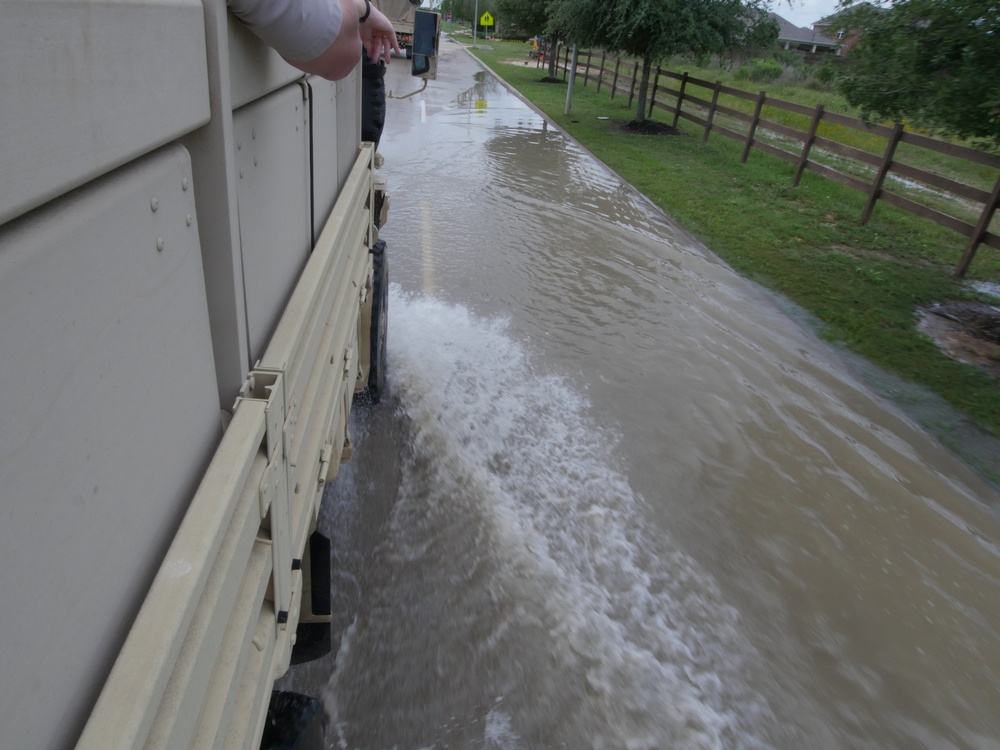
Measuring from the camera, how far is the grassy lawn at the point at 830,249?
617 centimetres

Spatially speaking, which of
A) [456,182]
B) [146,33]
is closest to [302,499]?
[146,33]

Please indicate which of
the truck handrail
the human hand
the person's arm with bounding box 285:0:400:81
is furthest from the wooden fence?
the truck handrail

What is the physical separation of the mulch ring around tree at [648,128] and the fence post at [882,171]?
27.1 ft

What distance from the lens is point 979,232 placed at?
8.04m

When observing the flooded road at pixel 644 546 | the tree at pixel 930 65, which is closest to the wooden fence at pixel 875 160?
the tree at pixel 930 65

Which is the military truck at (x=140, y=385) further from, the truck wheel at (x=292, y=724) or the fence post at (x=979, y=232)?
the fence post at (x=979, y=232)

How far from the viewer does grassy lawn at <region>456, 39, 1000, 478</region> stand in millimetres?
6172

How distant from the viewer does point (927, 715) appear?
2.96m

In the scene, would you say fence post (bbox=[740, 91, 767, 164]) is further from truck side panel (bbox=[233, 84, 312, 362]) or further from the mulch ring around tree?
truck side panel (bbox=[233, 84, 312, 362])

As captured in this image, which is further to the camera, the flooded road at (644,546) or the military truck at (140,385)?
the flooded road at (644,546)

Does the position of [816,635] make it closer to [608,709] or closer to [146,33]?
[608,709]

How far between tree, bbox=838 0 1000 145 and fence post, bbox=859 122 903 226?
9.26 ft

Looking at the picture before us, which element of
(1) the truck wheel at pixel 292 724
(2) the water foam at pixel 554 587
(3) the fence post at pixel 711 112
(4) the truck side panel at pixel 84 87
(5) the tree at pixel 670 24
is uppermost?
(5) the tree at pixel 670 24

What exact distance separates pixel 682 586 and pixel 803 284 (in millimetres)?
5354
